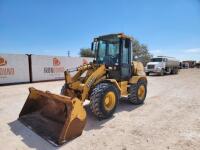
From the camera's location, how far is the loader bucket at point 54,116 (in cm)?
366

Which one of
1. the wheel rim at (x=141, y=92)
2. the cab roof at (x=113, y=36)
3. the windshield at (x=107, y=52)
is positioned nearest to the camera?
the cab roof at (x=113, y=36)

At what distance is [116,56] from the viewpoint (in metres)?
6.10

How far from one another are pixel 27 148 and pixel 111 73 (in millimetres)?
3416

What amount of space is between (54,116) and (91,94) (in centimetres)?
107

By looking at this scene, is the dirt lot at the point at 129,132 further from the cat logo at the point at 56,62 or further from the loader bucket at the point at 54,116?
the cat logo at the point at 56,62

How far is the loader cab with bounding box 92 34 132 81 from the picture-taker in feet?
19.7

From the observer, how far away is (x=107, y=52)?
6418 mm

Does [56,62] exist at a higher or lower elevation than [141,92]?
higher

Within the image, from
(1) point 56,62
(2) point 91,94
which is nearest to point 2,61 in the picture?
(1) point 56,62

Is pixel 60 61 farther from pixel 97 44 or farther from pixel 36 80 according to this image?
pixel 97 44

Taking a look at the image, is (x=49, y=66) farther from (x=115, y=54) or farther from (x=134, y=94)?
(x=134, y=94)

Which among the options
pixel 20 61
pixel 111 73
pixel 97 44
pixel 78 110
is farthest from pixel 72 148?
pixel 20 61

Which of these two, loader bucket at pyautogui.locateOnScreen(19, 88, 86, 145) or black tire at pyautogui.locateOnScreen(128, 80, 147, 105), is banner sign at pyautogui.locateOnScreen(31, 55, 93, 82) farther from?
black tire at pyautogui.locateOnScreen(128, 80, 147, 105)

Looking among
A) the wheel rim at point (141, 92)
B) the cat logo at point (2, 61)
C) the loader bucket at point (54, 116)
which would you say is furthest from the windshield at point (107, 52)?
the cat logo at point (2, 61)
